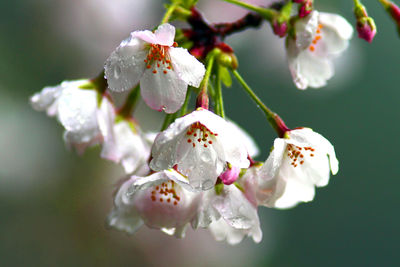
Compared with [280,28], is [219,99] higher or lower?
lower

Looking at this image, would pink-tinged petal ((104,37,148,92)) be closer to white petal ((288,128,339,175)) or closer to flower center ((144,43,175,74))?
flower center ((144,43,175,74))

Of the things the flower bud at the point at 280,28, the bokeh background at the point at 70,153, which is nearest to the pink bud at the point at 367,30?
the flower bud at the point at 280,28

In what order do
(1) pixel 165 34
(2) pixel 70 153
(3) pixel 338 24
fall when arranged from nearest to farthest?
(1) pixel 165 34 < (3) pixel 338 24 < (2) pixel 70 153

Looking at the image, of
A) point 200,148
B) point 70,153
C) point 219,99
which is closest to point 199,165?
point 200,148

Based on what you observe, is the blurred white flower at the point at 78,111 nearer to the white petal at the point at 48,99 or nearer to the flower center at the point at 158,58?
the white petal at the point at 48,99

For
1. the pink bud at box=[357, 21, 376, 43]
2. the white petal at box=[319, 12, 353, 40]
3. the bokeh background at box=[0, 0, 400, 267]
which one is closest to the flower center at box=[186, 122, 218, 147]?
the pink bud at box=[357, 21, 376, 43]

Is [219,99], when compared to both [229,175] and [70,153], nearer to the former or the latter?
[229,175]
